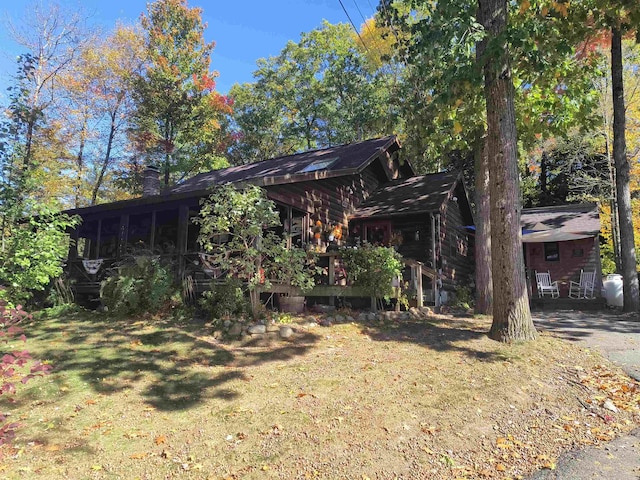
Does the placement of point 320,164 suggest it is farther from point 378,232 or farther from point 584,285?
point 584,285

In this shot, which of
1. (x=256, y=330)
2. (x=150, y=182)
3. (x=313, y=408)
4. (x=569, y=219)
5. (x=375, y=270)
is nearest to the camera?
(x=313, y=408)

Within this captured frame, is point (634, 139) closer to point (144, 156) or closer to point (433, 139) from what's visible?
point (433, 139)

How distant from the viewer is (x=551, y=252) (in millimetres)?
18688

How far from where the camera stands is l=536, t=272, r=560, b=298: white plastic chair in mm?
16672

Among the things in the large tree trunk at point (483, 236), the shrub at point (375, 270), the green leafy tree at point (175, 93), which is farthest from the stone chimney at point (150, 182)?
the large tree trunk at point (483, 236)

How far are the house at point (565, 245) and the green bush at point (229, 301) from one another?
14076mm

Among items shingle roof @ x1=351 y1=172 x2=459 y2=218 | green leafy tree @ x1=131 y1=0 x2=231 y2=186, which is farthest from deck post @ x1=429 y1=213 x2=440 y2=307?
green leafy tree @ x1=131 y1=0 x2=231 y2=186

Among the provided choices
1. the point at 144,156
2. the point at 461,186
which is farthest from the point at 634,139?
the point at 144,156

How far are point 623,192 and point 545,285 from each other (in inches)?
247

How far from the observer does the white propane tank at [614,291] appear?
14133 millimetres

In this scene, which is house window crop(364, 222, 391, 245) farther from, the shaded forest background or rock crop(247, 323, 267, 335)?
rock crop(247, 323, 267, 335)

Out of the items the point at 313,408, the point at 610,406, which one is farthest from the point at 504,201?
the point at 313,408

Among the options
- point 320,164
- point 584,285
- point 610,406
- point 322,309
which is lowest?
point 610,406

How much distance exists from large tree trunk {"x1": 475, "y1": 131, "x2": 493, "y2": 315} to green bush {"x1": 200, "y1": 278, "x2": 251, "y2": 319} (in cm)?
628
